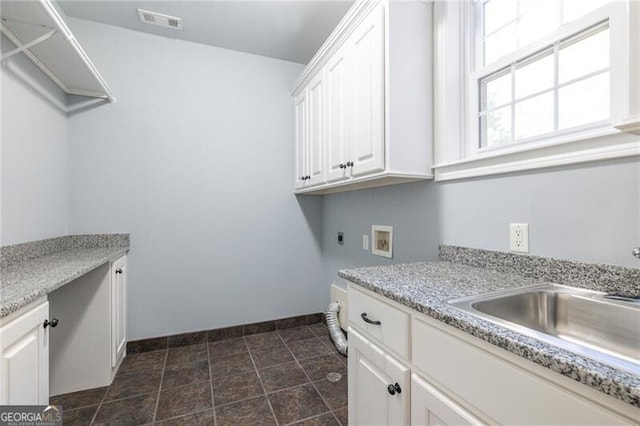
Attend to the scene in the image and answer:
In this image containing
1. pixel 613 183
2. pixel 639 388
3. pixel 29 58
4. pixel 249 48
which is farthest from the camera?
pixel 249 48

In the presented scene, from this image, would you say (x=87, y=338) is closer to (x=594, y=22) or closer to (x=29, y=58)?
(x=29, y=58)

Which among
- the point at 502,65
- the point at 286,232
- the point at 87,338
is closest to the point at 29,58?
the point at 87,338

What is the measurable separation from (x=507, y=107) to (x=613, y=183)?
608mm

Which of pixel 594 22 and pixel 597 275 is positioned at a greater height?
pixel 594 22

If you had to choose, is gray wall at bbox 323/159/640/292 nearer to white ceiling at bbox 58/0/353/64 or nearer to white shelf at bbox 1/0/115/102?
white ceiling at bbox 58/0/353/64

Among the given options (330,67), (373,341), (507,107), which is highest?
(330,67)

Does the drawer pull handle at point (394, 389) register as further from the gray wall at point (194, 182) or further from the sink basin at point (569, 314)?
the gray wall at point (194, 182)

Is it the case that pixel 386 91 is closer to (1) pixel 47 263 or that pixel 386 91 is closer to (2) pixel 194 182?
(2) pixel 194 182

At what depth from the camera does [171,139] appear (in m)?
2.37

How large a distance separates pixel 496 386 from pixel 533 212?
0.77m

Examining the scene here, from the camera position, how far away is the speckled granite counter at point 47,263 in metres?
0.98

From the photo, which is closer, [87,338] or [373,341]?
[373,341]

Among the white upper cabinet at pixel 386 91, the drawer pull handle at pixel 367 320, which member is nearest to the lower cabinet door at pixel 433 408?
the drawer pull handle at pixel 367 320

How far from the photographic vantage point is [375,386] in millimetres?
1059
